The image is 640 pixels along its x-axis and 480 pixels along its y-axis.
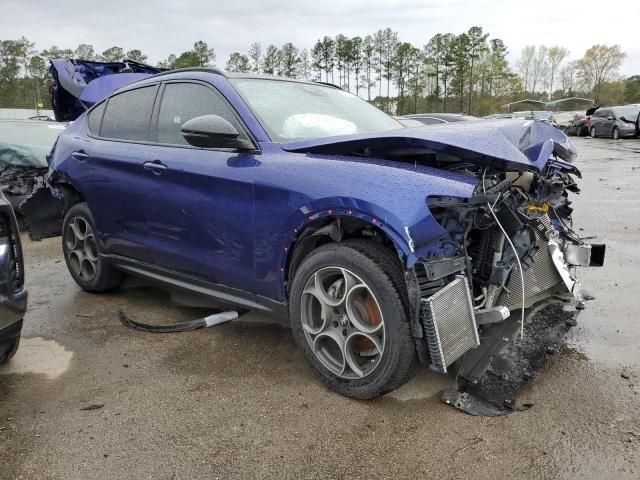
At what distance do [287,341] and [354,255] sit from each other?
116 cm

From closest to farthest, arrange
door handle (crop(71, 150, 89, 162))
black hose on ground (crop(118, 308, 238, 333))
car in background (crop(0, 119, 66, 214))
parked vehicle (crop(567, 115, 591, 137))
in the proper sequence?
black hose on ground (crop(118, 308, 238, 333)) → door handle (crop(71, 150, 89, 162)) → car in background (crop(0, 119, 66, 214)) → parked vehicle (crop(567, 115, 591, 137))

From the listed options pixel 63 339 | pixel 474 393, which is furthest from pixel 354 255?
pixel 63 339

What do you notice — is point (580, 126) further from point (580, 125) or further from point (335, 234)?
point (335, 234)

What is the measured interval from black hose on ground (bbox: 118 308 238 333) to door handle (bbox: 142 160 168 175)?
1102mm

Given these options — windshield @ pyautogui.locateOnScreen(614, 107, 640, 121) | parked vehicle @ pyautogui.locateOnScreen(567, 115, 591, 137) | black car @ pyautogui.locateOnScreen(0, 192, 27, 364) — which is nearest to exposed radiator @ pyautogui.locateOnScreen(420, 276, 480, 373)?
black car @ pyautogui.locateOnScreen(0, 192, 27, 364)

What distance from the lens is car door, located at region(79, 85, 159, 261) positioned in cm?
377

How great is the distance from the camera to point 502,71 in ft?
215

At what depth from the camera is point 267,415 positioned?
259cm

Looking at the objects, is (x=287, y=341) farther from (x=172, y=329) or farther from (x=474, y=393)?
(x=474, y=393)

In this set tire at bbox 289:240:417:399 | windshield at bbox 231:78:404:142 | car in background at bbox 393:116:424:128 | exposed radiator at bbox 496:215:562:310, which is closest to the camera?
tire at bbox 289:240:417:399

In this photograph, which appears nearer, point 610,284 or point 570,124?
point 610,284

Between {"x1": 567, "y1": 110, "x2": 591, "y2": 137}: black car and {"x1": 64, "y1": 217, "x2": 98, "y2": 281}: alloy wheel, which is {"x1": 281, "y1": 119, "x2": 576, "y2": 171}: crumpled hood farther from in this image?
{"x1": 567, "y1": 110, "x2": 591, "y2": 137}: black car

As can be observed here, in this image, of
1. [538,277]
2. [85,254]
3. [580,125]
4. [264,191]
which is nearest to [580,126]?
[580,125]

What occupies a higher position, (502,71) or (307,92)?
(502,71)
